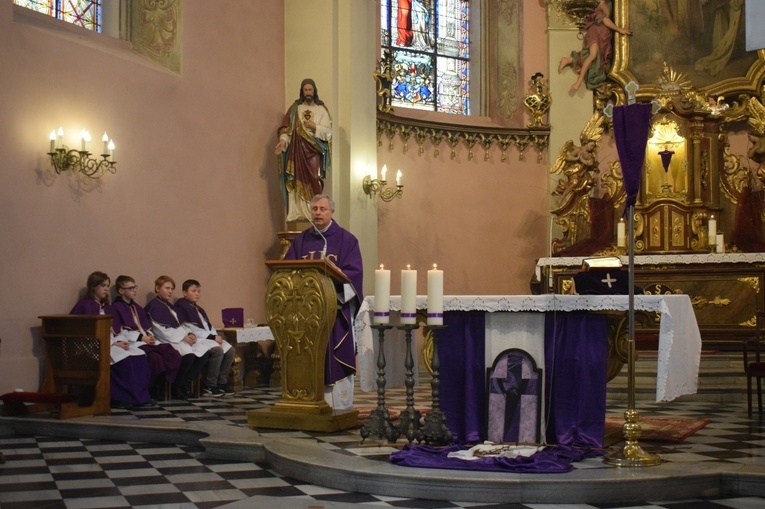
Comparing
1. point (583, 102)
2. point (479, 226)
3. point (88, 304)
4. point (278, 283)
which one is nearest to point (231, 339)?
point (88, 304)

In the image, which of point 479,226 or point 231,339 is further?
point 479,226

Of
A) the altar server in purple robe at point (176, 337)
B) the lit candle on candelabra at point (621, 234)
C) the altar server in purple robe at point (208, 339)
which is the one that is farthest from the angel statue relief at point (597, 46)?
the altar server in purple robe at point (176, 337)

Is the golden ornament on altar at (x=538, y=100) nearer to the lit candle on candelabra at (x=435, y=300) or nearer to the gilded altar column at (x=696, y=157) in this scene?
the gilded altar column at (x=696, y=157)

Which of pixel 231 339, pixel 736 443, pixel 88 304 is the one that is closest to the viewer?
pixel 736 443

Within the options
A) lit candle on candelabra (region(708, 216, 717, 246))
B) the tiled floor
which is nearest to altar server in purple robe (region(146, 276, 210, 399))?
the tiled floor

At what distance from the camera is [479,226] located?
46.3ft

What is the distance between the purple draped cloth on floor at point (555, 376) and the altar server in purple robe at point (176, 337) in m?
3.82

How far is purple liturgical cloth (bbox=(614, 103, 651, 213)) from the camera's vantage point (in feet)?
17.7

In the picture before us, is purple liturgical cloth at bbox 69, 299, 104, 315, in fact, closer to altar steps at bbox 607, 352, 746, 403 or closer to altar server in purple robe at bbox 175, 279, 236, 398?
altar server in purple robe at bbox 175, 279, 236, 398

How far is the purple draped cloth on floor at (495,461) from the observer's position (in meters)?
5.15

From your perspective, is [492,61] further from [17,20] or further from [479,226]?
[17,20]

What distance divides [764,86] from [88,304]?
8943 mm

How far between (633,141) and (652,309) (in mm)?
1024

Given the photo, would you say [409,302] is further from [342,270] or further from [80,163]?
[80,163]
